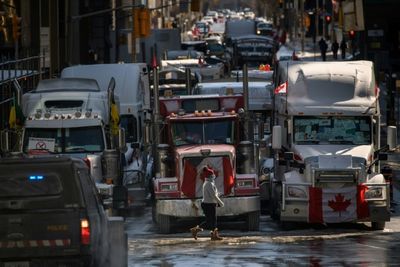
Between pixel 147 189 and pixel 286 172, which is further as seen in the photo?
pixel 147 189

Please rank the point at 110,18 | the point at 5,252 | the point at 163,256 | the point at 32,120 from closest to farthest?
the point at 5,252
the point at 163,256
the point at 32,120
the point at 110,18

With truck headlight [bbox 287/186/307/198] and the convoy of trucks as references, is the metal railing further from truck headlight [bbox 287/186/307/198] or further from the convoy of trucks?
truck headlight [bbox 287/186/307/198]

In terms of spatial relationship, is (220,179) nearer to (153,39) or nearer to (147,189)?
(147,189)

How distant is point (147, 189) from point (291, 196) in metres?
→ 6.12

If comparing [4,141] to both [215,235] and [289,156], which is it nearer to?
[215,235]

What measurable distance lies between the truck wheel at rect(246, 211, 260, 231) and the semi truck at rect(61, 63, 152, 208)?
300 centimetres

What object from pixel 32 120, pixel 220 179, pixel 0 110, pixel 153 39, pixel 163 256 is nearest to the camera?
pixel 163 256

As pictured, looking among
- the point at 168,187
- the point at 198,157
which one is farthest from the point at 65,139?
the point at 198,157

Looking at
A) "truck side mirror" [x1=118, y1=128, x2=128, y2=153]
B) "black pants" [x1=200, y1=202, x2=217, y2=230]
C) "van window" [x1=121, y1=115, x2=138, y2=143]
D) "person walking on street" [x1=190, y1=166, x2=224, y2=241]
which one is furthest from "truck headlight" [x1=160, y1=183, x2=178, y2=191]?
"van window" [x1=121, y1=115, x2=138, y2=143]

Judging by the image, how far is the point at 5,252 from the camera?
15766 mm

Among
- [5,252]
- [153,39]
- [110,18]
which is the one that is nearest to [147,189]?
[5,252]

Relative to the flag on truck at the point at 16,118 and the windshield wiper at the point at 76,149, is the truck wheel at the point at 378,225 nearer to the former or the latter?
the windshield wiper at the point at 76,149

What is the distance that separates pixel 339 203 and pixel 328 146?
1661 millimetres

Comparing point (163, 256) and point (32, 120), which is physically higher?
point (32, 120)
